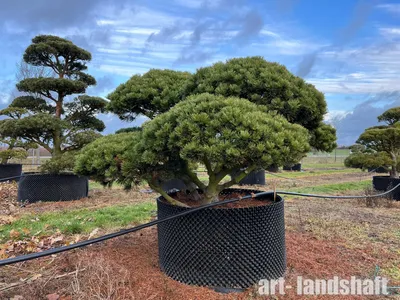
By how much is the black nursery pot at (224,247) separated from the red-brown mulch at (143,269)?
0.10m

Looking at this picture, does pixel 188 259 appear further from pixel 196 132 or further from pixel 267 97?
pixel 267 97

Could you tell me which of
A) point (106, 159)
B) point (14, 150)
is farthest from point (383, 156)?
point (14, 150)

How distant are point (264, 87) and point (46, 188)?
5493 millimetres

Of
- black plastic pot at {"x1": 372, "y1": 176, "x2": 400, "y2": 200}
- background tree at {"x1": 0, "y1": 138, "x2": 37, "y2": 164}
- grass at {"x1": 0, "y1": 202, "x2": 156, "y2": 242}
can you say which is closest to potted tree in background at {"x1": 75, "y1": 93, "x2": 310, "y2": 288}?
grass at {"x1": 0, "y1": 202, "x2": 156, "y2": 242}

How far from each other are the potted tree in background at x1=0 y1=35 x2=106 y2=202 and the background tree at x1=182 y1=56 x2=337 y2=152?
183 inches

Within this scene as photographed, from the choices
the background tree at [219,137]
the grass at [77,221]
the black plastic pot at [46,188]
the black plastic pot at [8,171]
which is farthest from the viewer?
the black plastic pot at [8,171]

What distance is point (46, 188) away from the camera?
22.3 ft

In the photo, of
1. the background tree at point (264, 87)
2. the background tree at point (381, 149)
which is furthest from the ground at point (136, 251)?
the background tree at point (381, 149)

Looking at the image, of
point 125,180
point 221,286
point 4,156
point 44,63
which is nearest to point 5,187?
A: point 4,156

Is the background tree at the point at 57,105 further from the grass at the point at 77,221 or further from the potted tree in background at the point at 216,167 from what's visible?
the potted tree in background at the point at 216,167

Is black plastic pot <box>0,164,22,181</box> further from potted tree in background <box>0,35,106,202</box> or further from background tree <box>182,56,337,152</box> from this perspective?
background tree <box>182,56,337,152</box>

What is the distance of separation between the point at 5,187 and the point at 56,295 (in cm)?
745

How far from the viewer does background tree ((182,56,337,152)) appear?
293 cm

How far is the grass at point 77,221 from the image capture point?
164 inches
